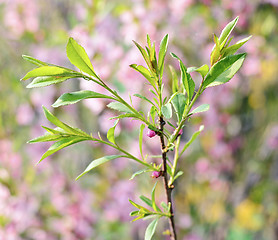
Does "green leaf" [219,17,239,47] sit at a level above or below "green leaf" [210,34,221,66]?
above

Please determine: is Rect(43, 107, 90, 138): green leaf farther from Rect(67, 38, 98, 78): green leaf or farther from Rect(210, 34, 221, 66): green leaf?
Rect(210, 34, 221, 66): green leaf

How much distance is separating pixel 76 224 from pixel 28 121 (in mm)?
521

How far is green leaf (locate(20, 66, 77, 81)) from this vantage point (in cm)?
35

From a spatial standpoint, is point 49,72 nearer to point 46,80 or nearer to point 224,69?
point 46,80

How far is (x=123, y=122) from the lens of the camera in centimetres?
150

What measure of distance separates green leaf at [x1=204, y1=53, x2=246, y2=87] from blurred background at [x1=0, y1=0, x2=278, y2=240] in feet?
3.25

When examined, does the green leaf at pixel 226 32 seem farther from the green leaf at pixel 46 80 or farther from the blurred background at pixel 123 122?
the blurred background at pixel 123 122

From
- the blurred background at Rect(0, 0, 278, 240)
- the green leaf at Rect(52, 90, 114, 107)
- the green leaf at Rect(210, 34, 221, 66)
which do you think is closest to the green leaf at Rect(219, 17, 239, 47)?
the green leaf at Rect(210, 34, 221, 66)

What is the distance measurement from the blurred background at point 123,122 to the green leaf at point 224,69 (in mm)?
990

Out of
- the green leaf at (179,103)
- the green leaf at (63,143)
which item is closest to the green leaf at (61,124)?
the green leaf at (63,143)

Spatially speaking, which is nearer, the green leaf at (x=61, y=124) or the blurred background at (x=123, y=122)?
the green leaf at (x=61, y=124)

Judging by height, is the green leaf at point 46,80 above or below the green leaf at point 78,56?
below

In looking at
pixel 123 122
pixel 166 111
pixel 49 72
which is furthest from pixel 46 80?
pixel 123 122

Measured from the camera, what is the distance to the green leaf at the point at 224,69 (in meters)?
0.36
